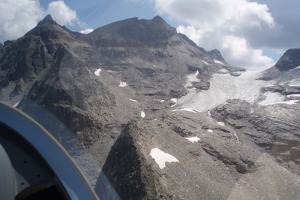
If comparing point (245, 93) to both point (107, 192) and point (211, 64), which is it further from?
point (107, 192)

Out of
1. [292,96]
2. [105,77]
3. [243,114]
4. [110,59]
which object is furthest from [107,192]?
[110,59]

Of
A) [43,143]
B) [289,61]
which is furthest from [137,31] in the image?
[43,143]

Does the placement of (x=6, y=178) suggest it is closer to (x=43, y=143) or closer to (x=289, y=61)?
(x=43, y=143)

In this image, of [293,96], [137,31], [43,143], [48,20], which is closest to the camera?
[43,143]

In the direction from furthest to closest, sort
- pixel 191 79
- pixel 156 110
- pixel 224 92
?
pixel 191 79 → pixel 224 92 → pixel 156 110

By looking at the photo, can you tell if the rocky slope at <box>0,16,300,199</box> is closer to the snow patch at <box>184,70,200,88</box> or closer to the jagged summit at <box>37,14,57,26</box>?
the snow patch at <box>184,70,200,88</box>

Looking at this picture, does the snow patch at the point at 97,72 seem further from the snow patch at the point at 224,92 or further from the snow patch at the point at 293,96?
the snow patch at the point at 293,96

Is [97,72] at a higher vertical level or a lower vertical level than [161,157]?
higher
